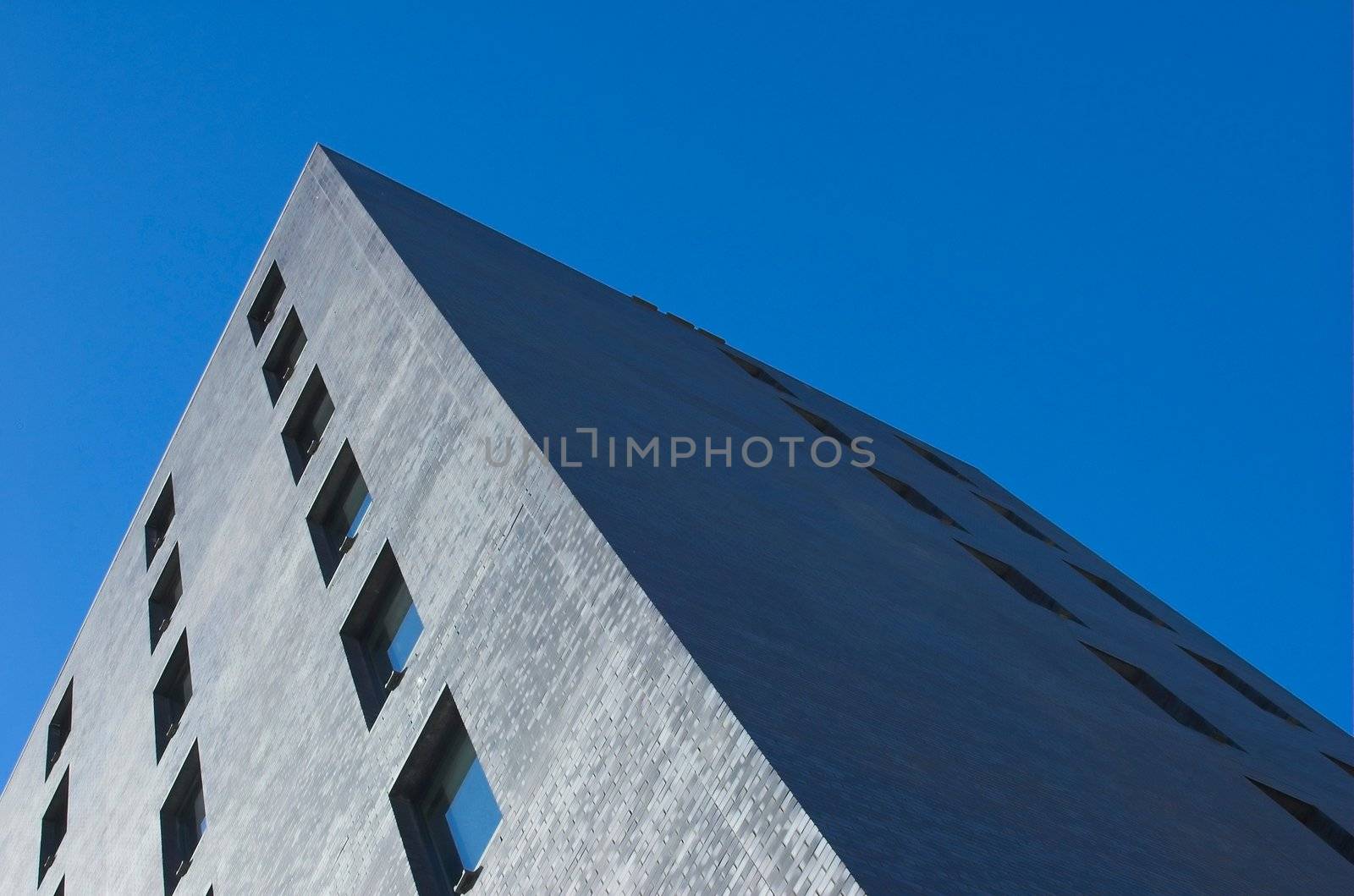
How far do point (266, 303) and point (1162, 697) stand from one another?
15.2m

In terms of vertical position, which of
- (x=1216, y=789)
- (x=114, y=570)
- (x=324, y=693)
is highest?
(x=114, y=570)

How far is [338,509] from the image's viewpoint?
17.1 meters

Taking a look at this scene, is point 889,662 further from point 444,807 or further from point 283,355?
point 283,355

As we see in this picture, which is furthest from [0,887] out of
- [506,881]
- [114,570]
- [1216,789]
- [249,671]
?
[1216,789]

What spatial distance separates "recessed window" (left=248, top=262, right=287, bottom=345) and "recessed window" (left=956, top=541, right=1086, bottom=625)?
462 inches

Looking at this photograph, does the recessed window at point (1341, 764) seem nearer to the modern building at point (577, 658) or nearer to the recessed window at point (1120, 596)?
the modern building at point (577, 658)

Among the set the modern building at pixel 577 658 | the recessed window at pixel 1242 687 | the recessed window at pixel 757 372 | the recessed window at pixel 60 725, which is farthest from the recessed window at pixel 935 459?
the recessed window at pixel 60 725

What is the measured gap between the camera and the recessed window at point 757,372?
25938mm

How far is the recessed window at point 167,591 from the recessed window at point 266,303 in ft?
12.5

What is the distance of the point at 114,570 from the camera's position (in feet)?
83.3

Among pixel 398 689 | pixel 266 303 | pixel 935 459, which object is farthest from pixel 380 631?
pixel 935 459

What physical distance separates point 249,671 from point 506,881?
7.43 m

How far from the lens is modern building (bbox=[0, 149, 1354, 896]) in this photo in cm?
947

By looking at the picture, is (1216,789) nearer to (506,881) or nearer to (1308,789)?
(1308,789)
